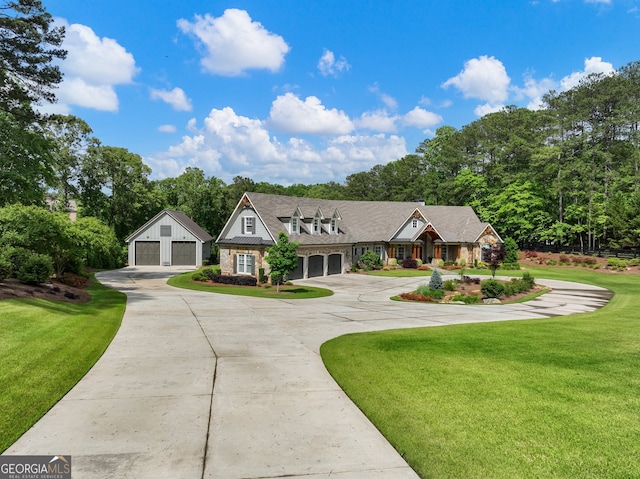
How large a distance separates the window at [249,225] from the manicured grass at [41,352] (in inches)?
769

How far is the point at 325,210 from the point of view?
1645 inches

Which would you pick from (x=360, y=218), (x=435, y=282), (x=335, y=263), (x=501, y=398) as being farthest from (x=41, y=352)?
(x=360, y=218)

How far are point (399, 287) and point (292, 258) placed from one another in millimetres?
9666

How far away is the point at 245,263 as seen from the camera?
35.9 metres

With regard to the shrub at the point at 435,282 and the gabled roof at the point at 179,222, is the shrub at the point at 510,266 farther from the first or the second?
the gabled roof at the point at 179,222

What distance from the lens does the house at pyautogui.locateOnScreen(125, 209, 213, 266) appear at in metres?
47.6

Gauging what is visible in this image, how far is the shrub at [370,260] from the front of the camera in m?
43.3

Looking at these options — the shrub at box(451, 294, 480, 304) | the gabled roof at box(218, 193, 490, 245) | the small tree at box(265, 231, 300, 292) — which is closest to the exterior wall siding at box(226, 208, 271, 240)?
the gabled roof at box(218, 193, 490, 245)

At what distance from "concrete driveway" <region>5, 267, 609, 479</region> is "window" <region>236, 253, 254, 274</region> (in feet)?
A: 64.5

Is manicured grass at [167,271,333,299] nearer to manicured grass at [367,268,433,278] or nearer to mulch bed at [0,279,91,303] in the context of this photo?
mulch bed at [0,279,91,303]

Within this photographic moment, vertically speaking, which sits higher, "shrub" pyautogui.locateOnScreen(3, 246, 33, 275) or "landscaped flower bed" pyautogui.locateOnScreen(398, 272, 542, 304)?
"shrub" pyautogui.locateOnScreen(3, 246, 33, 275)

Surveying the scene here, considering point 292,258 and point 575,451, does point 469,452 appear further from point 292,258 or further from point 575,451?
point 292,258

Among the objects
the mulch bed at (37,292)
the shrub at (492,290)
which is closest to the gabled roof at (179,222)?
the mulch bed at (37,292)

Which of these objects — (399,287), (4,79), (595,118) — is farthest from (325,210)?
(595,118)
